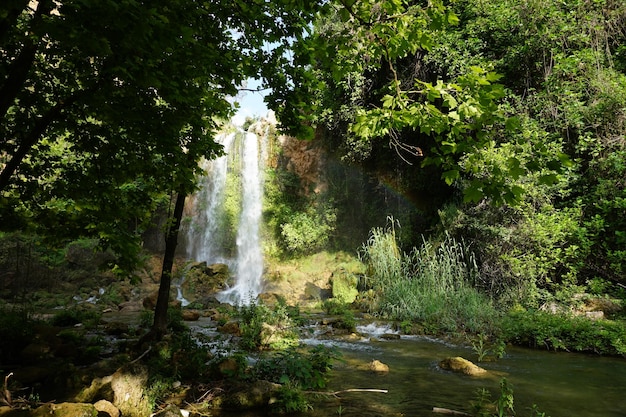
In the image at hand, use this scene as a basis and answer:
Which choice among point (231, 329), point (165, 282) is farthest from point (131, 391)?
point (231, 329)

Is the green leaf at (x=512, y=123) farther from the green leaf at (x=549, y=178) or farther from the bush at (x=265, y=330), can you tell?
the bush at (x=265, y=330)

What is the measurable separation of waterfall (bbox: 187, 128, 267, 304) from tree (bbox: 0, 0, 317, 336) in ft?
45.6

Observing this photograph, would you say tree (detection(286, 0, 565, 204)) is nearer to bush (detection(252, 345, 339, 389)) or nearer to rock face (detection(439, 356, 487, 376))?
bush (detection(252, 345, 339, 389))

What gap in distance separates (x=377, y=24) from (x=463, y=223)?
9314mm

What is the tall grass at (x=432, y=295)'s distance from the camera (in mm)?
8297

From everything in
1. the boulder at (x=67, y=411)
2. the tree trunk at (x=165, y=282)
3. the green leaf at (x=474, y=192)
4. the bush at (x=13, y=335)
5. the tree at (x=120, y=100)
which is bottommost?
the boulder at (x=67, y=411)

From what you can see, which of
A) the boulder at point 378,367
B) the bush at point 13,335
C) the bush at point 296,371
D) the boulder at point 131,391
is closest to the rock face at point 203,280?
the bush at point 13,335

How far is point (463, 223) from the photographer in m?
10.9

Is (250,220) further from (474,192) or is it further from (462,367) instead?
(474,192)

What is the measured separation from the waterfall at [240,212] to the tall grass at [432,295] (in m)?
9.02

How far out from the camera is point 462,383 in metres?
5.12

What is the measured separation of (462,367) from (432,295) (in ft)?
12.0

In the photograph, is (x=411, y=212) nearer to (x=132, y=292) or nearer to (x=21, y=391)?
(x=132, y=292)

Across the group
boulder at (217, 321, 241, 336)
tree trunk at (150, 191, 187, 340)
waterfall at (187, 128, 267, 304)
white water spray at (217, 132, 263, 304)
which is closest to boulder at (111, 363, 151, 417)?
tree trunk at (150, 191, 187, 340)
